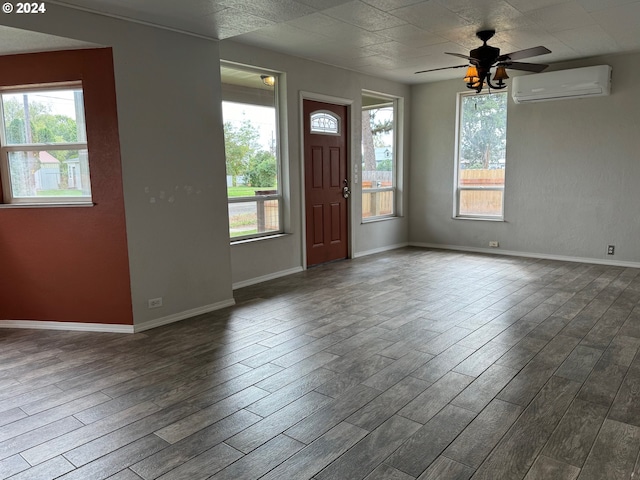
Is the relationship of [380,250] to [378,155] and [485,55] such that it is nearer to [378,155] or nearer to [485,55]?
[378,155]

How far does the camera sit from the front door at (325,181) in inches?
239

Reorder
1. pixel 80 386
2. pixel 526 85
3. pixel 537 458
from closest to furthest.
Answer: pixel 537 458 → pixel 80 386 → pixel 526 85

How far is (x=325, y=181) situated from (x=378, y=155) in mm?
1466

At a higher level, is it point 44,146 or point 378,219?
point 44,146

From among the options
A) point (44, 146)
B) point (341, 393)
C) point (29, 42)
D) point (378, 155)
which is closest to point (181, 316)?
point (44, 146)

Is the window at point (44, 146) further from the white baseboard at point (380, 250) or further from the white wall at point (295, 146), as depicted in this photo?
the white baseboard at point (380, 250)

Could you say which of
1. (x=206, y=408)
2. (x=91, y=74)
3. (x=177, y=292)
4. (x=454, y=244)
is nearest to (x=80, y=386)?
(x=206, y=408)

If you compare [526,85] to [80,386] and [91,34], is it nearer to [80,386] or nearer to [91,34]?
[91,34]

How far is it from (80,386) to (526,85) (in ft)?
20.5

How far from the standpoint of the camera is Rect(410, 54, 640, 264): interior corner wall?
19.4 ft

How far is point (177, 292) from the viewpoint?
13.7ft

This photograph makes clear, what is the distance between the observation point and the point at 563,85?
5934mm

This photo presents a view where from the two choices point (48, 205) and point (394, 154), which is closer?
point (48, 205)

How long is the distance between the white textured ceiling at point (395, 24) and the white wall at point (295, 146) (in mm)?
175
